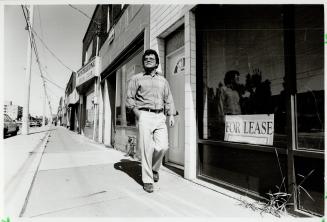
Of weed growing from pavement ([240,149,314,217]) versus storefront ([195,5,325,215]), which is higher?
storefront ([195,5,325,215])

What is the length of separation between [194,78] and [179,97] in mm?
932

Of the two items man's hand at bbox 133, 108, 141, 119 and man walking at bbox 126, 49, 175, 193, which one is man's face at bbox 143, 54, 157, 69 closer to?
man walking at bbox 126, 49, 175, 193

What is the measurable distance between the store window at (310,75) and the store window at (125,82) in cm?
443

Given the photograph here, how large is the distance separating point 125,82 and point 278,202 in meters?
6.02

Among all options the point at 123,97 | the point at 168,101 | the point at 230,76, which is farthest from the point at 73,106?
the point at 230,76

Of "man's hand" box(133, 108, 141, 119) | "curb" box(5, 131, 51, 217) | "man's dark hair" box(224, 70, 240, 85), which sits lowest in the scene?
"curb" box(5, 131, 51, 217)

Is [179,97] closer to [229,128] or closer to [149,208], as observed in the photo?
→ [229,128]

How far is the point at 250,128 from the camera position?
117 inches

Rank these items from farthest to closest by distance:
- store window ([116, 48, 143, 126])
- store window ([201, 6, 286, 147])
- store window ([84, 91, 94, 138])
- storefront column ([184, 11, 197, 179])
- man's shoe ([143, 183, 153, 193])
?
store window ([84, 91, 94, 138]) → store window ([116, 48, 143, 126]) → storefront column ([184, 11, 197, 179]) → man's shoe ([143, 183, 153, 193]) → store window ([201, 6, 286, 147])

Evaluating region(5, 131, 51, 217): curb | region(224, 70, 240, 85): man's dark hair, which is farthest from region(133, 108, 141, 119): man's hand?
region(5, 131, 51, 217): curb

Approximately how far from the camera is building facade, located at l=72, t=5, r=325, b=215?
2.34 meters

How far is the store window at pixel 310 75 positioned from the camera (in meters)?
2.29

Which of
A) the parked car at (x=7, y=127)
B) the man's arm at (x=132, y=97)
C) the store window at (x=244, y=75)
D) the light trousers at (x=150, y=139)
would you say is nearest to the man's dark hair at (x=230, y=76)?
the store window at (x=244, y=75)

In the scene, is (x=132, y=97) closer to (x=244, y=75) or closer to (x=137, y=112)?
(x=137, y=112)
